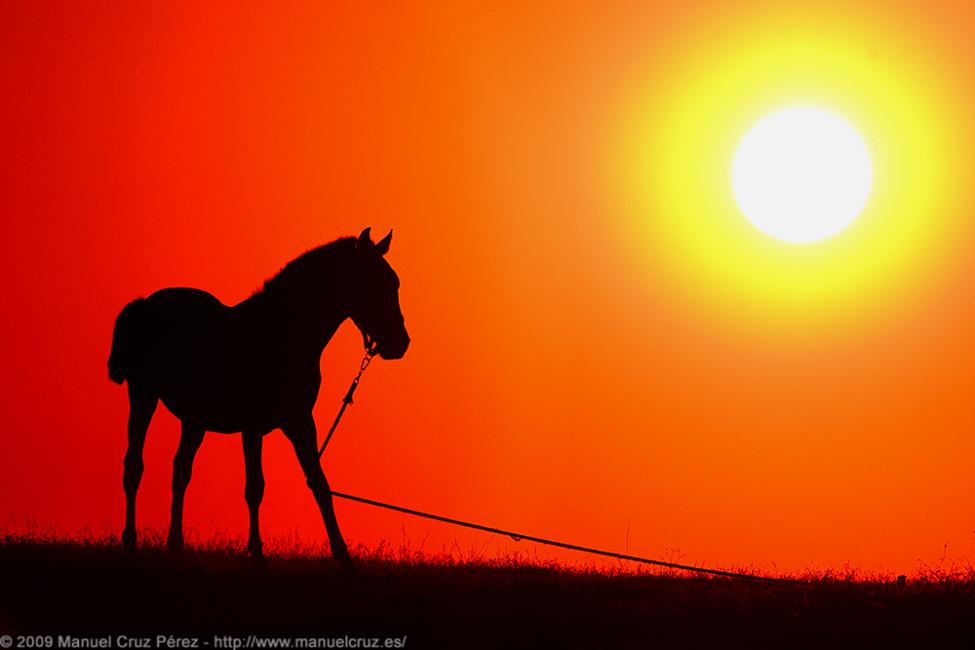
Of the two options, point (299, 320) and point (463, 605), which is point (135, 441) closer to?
point (299, 320)

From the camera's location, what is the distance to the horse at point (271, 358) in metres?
13.6

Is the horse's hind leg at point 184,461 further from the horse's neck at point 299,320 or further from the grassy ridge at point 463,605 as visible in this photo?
the horse's neck at point 299,320

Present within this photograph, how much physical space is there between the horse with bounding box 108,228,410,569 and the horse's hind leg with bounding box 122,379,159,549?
0.04 feet

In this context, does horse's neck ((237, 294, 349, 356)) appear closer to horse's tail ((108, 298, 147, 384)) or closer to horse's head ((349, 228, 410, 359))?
horse's head ((349, 228, 410, 359))

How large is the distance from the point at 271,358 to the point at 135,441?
95.6 inches

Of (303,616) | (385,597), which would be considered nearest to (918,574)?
(385,597)

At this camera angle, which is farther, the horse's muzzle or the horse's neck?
the horse's muzzle

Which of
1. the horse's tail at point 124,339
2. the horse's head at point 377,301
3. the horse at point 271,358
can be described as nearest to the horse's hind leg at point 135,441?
the horse at point 271,358

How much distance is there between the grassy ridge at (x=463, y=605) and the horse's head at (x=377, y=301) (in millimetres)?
2431

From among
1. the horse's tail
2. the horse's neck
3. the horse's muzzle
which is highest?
the horse's neck

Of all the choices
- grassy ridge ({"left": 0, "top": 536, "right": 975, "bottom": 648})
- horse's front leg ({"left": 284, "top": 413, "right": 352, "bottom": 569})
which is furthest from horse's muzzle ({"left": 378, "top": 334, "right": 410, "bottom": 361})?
grassy ridge ({"left": 0, "top": 536, "right": 975, "bottom": 648})

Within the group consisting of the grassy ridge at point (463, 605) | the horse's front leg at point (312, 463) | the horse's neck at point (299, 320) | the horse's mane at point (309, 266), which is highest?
the horse's mane at point (309, 266)

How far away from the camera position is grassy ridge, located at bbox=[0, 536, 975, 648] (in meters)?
10.3

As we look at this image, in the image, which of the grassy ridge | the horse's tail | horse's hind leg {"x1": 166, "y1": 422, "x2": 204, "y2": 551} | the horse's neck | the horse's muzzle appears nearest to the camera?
the grassy ridge
